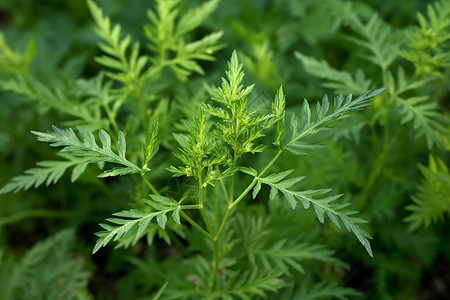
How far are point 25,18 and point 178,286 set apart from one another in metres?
2.91

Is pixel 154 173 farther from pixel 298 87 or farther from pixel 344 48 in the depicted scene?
pixel 344 48

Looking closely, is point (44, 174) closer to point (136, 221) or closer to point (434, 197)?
point (136, 221)

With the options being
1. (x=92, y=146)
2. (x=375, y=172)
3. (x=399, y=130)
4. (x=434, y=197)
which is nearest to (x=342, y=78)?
(x=399, y=130)

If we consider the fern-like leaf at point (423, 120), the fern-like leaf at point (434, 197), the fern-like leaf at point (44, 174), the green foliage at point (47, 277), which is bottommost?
the green foliage at point (47, 277)

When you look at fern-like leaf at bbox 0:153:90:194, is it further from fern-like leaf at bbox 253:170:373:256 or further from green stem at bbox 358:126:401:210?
green stem at bbox 358:126:401:210

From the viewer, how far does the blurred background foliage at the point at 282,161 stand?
220 centimetres

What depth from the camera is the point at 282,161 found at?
239 centimetres

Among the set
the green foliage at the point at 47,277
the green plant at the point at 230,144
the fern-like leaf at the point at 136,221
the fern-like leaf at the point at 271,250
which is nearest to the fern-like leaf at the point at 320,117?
the green plant at the point at 230,144

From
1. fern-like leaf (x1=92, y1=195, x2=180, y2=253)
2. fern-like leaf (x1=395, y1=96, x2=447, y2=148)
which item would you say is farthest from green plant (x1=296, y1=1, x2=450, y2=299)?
fern-like leaf (x1=92, y1=195, x2=180, y2=253)

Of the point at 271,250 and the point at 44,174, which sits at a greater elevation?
the point at 44,174

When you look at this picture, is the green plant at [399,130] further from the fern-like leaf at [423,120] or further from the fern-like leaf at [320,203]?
→ the fern-like leaf at [320,203]

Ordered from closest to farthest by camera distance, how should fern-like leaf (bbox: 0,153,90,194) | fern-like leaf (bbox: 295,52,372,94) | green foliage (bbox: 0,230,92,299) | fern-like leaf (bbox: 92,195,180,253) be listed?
fern-like leaf (bbox: 92,195,180,253) < fern-like leaf (bbox: 0,153,90,194) < fern-like leaf (bbox: 295,52,372,94) < green foliage (bbox: 0,230,92,299)

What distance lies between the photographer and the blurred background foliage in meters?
2.20

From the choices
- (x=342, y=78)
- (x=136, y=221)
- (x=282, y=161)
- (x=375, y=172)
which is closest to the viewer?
(x=136, y=221)
